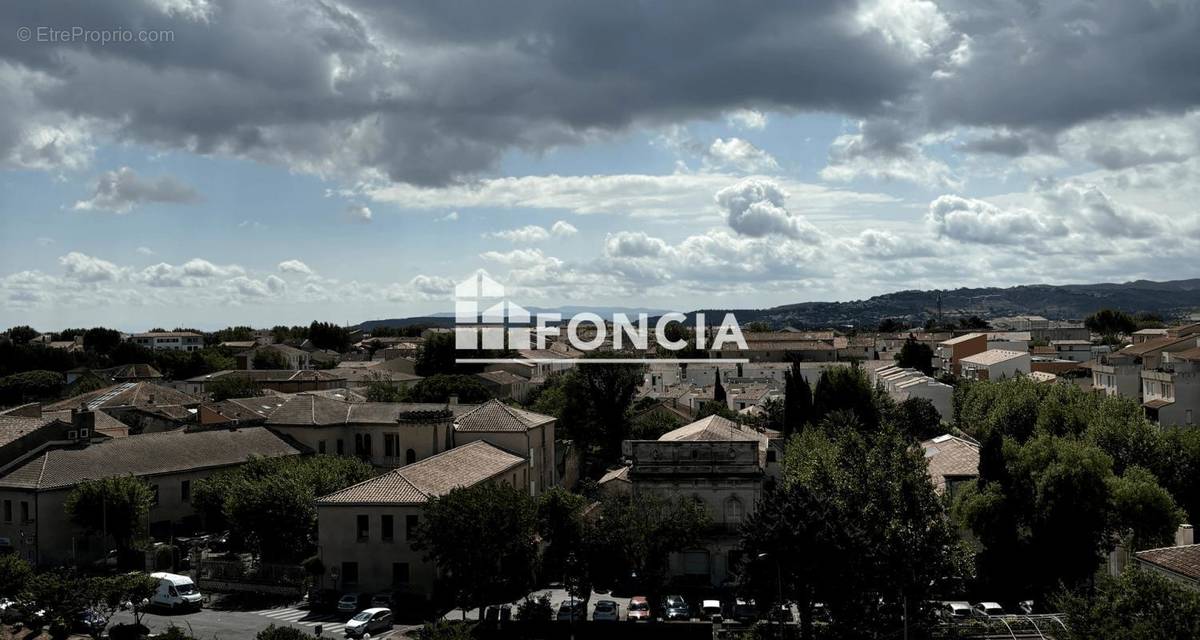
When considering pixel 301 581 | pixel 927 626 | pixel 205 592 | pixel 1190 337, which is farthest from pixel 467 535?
pixel 1190 337

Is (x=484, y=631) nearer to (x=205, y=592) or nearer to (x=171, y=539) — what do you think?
(x=205, y=592)

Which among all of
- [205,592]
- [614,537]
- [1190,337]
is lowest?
[205,592]

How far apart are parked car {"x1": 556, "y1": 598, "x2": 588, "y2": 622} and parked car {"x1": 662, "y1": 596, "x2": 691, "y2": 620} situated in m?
2.89

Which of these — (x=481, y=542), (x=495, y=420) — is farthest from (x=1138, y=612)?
(x=495, y=420)

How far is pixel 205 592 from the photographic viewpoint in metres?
40.8

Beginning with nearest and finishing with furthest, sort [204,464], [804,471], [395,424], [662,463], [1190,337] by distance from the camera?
[804,471] < [662,463] < [204,464] < [395,424] < [1190,337]

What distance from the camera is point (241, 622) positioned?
3634 cm

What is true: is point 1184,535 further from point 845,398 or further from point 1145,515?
point 845,398

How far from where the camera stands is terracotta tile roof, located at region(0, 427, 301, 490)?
45625mm

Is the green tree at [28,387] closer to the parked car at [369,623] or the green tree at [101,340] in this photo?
the green tree at [101,340]

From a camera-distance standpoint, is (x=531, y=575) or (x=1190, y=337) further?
(x=1190, y=337)

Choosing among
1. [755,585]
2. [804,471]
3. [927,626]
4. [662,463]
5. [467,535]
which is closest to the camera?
[927,626]

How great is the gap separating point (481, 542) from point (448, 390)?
48.6 metres

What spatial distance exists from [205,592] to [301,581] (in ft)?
12.7
